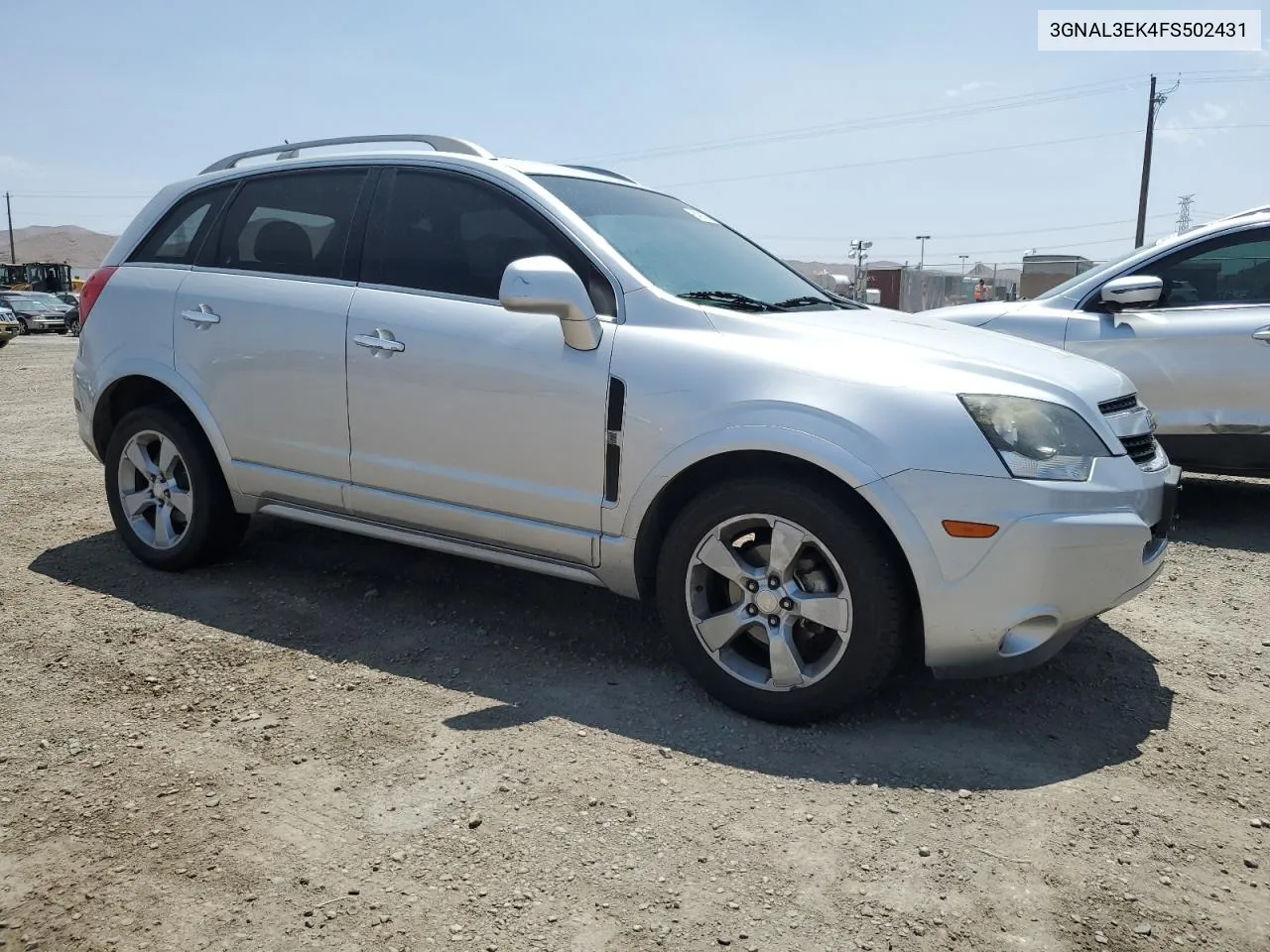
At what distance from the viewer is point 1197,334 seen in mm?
5504

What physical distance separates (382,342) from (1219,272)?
4599 millimetres

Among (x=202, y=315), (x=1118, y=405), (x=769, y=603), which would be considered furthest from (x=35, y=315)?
(x=1118, y=405)

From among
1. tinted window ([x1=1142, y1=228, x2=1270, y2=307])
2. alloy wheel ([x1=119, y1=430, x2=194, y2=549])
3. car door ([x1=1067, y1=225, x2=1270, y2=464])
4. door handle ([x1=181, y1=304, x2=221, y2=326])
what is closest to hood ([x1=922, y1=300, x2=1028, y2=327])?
car door ([x1=1067, y1=225, x2=1270, y2=464])

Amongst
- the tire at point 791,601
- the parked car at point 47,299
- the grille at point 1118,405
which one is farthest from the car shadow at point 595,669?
the parked car at point 47,299

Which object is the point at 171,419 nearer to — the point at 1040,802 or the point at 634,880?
the point at 634,880

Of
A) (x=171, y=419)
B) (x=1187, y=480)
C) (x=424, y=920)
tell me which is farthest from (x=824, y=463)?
(x=1187, y=480)

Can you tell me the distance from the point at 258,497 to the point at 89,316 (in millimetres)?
1327

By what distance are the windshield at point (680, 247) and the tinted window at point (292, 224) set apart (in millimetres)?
888

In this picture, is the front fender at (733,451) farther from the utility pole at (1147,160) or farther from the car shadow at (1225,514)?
the utility pole at (1147,160)

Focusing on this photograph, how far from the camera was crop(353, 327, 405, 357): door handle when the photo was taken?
3.76 meters

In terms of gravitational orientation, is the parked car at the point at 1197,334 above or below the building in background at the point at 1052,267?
below

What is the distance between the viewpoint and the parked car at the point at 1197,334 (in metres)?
5.41

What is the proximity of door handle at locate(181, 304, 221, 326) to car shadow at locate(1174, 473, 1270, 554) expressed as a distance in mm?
4842

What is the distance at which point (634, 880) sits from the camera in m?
2.34
